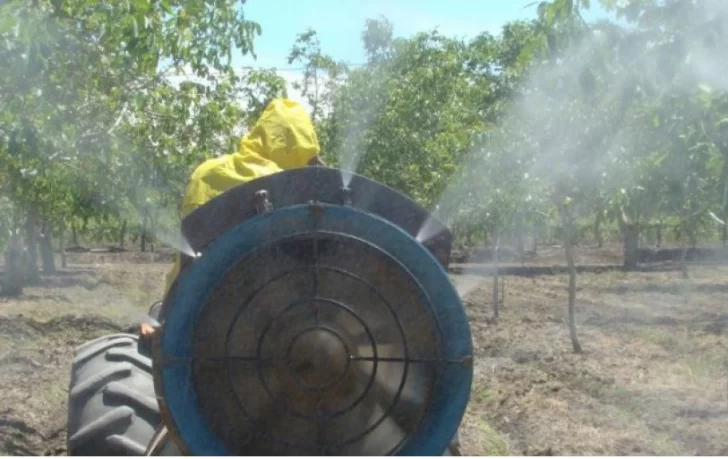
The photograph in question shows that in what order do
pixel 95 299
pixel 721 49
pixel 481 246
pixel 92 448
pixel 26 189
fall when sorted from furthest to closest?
pixel 481 246 → pixel 95 299 → pixel 26 189 → pixel 721 49 → pixel 92 448

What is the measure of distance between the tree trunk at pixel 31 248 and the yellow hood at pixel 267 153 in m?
25.0

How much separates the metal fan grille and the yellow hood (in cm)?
43

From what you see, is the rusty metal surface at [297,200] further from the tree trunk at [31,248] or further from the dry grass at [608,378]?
the tree trunk at [31,248]

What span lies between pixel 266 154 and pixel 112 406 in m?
1.64

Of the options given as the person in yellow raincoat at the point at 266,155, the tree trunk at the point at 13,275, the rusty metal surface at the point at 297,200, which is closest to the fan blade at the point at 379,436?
the rusty metal surface at the point at 297,200

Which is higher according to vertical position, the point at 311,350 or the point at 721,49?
the point at 721,49

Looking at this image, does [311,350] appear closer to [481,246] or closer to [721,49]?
[721,49]

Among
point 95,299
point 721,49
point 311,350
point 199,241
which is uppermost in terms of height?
point 721,49

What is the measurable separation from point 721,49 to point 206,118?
738cm

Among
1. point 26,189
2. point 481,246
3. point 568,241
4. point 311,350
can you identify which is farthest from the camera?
point 481,246

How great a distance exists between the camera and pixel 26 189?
→ 11.4 metres

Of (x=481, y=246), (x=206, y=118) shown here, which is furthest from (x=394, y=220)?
(x=481, y=246)

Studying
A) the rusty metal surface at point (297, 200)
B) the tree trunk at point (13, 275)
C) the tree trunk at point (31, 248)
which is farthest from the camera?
the tree trunk at point (31, 248)

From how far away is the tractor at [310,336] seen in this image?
10.00 ft
